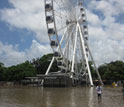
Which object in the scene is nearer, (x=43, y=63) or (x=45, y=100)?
(x=45, y=100)

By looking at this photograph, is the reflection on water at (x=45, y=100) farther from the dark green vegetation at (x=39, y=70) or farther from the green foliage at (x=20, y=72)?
the green foliage at (x=20, y=72)

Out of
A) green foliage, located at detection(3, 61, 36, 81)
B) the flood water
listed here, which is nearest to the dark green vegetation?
green foliage, located at detection(3, 61, 36, 81)

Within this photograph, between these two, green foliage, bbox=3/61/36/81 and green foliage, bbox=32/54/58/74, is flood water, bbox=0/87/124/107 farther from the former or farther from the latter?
green foliage, bbox=32/54/58/74

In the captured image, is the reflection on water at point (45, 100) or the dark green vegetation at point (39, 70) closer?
the reflection on water at point (45, 100)

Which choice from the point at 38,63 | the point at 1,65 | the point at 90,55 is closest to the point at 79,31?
the point at 90,55

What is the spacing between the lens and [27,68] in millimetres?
68062

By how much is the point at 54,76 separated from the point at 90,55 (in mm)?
11783

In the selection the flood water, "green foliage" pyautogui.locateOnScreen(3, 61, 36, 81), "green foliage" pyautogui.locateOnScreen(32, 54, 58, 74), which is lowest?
the flood water

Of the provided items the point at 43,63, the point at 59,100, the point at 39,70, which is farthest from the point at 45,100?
the point at 39,70

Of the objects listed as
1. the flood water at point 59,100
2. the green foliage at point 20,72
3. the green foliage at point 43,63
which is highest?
the green foliage at point 43,63

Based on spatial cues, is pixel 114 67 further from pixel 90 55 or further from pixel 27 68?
pixel 27 68

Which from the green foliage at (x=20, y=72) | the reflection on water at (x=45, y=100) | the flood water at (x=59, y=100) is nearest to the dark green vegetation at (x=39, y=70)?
the green foliage at (x=20, y=72)

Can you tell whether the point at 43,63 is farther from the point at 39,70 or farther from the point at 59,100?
the point at 59,100

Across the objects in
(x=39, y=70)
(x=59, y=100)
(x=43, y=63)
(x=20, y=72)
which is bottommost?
(x=59, y=100)
